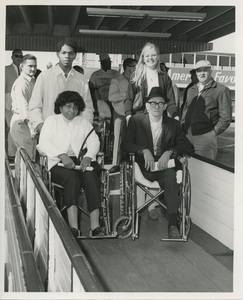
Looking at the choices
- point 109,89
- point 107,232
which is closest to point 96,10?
point 109,89

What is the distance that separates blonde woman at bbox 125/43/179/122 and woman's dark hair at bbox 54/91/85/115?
1.42 feet

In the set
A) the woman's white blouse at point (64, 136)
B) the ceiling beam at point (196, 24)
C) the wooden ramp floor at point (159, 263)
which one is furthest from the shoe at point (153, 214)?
the ceiling beam at point (196, 24)

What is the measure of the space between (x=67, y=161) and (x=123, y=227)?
70 centimetres

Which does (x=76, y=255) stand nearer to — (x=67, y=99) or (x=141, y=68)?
(x=67, y=99)

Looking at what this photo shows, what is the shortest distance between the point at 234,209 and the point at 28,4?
2118mm

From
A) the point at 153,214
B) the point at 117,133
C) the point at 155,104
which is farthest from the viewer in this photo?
the point at 153,214

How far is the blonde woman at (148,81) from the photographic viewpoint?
11.9 ft

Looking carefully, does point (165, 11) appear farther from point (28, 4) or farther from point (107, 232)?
point (107, 232)

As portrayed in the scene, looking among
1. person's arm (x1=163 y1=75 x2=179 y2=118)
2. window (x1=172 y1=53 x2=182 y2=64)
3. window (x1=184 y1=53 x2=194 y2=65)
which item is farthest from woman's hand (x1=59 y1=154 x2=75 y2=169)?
window (x1=184 y1=53 x2=194 y2=65)

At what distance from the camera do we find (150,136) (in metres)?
3.66

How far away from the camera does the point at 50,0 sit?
3189mm

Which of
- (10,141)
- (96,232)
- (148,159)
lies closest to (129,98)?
(148,159)

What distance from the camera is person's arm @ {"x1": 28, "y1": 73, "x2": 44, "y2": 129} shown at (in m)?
3.54

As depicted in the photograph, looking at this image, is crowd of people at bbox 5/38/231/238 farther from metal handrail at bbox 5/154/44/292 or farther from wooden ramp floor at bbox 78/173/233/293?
metal handrail at bbox 5/154/44/292
